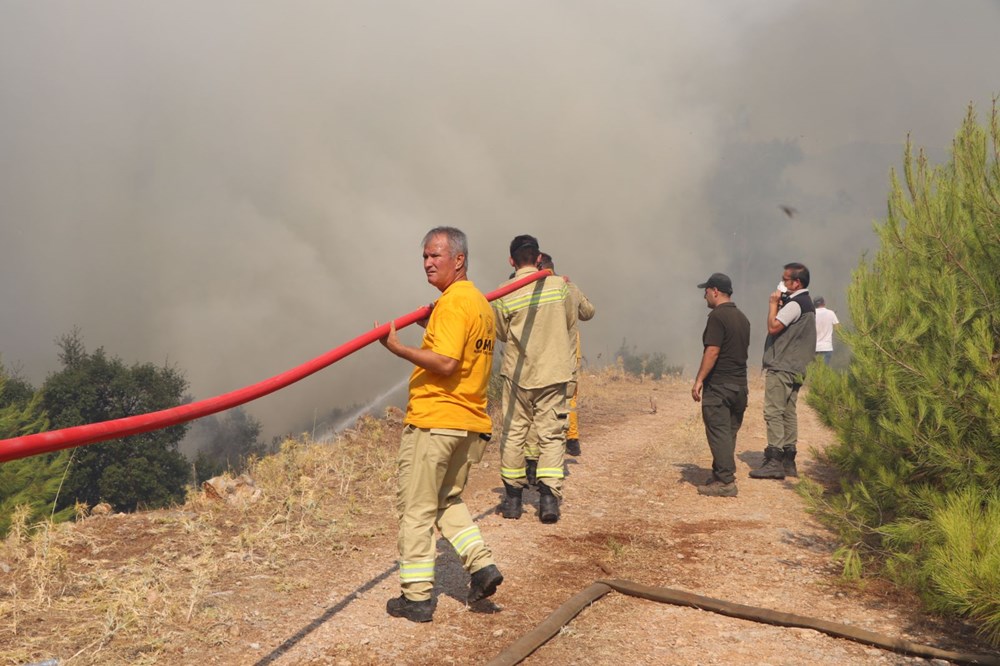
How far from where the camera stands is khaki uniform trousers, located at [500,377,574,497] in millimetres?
6859

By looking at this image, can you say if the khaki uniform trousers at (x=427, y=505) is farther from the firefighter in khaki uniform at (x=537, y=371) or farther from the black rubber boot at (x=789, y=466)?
the black rubber boot at (x=789, y=466)

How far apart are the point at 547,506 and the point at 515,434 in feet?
2.28

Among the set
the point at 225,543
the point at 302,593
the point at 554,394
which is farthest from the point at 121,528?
the point at 554,394

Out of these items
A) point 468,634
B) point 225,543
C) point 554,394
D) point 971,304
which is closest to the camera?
point 468,634

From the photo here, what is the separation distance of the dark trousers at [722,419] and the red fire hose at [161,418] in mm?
4234

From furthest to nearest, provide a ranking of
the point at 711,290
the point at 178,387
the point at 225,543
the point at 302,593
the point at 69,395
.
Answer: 1. the point at 178,387
2. the point at 69,395
3. the point at 711,290
4. the point at 225,543
5. the point at 302,593

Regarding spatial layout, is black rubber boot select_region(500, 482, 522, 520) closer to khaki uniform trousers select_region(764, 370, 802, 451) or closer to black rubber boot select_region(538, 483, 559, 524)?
black rubber boot select_region(538, 483, 559, 524)

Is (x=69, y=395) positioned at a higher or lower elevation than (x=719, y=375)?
lower

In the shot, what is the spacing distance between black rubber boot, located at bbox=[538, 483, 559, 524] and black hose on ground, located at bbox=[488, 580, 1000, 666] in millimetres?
1683

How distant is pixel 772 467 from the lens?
8.73 metres

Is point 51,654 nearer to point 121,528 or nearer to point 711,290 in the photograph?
point 121,528

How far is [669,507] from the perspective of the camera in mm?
7605

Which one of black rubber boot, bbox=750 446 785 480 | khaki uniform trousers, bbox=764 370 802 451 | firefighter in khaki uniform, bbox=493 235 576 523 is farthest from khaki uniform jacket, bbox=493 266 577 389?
Answer: black rubber boot, bbox=750 446 785 480

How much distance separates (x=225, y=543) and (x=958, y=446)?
17.0 ft
